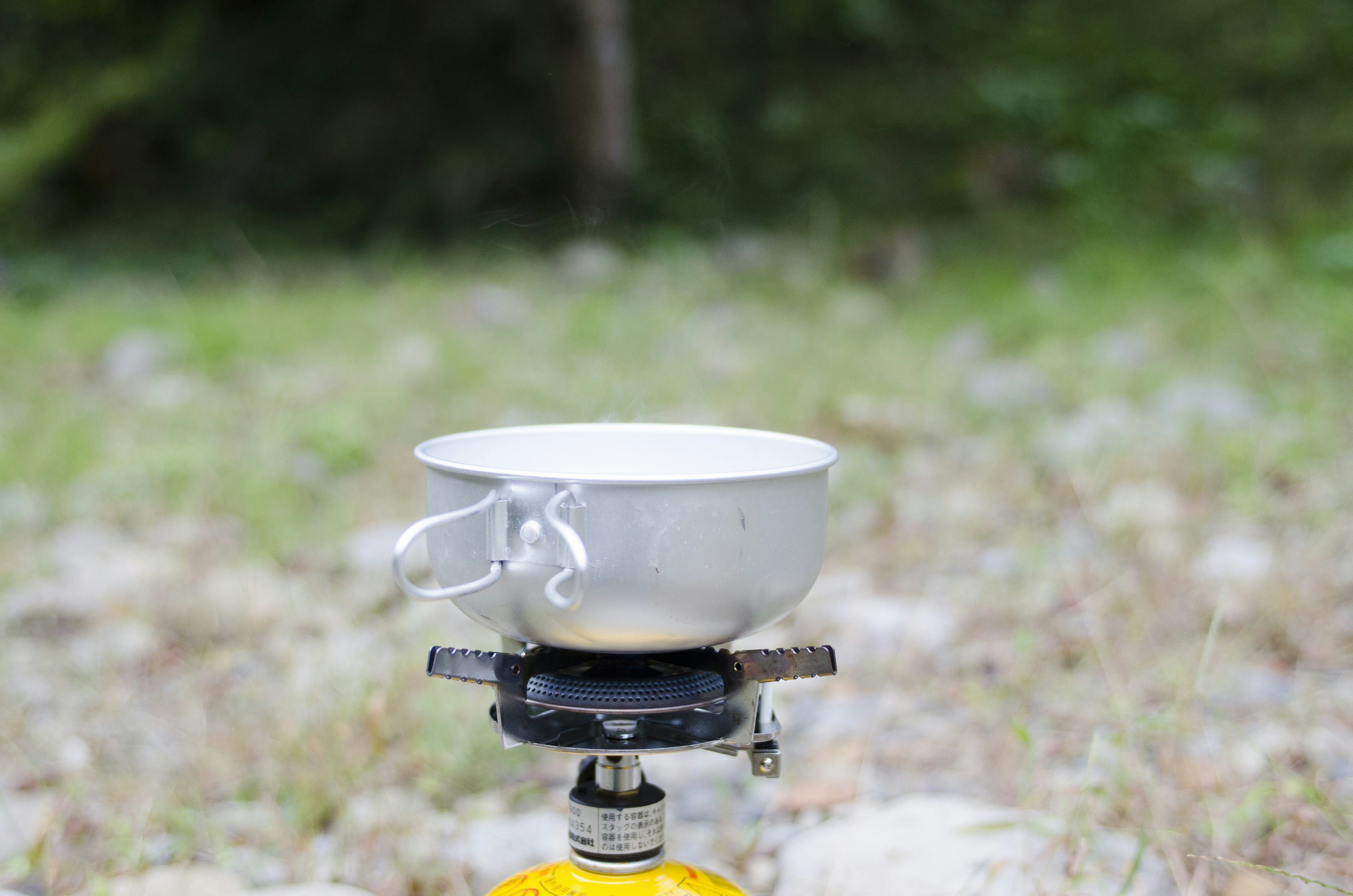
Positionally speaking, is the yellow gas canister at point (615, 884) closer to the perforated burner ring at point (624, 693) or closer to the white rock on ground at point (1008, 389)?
the perforated burner ring at point (624, 693)

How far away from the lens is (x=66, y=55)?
7199 mm

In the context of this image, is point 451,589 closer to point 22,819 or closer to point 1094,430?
point 22,819

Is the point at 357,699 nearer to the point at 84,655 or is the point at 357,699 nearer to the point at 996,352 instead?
the point at 84,655

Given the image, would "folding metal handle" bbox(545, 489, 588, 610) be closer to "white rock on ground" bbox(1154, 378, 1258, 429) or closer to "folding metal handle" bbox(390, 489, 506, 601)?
"folding metal handle" bbox(390, 489, 506, 601)

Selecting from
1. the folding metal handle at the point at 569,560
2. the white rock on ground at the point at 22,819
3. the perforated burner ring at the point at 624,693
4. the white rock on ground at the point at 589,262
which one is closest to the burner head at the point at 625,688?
the perforated burner ring at the point at 624,693

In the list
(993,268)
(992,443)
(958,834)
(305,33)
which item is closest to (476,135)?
(305,33)

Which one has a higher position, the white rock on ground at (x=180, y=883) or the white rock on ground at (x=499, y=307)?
the white rock on ground at (x=499, y=307)

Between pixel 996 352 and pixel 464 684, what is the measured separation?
9.35 ft

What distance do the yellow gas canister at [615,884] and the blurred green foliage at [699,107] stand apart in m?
5.97

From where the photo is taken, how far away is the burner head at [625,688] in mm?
1021

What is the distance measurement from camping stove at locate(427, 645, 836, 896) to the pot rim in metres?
0.19

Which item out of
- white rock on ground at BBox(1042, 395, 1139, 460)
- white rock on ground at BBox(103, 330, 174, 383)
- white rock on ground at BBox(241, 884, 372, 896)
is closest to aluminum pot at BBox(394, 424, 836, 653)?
white rock on ground at BBox(241, 884, 372, 896)

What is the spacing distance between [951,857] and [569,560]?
2.77ft

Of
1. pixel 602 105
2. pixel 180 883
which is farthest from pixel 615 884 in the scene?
pixel 602 105
